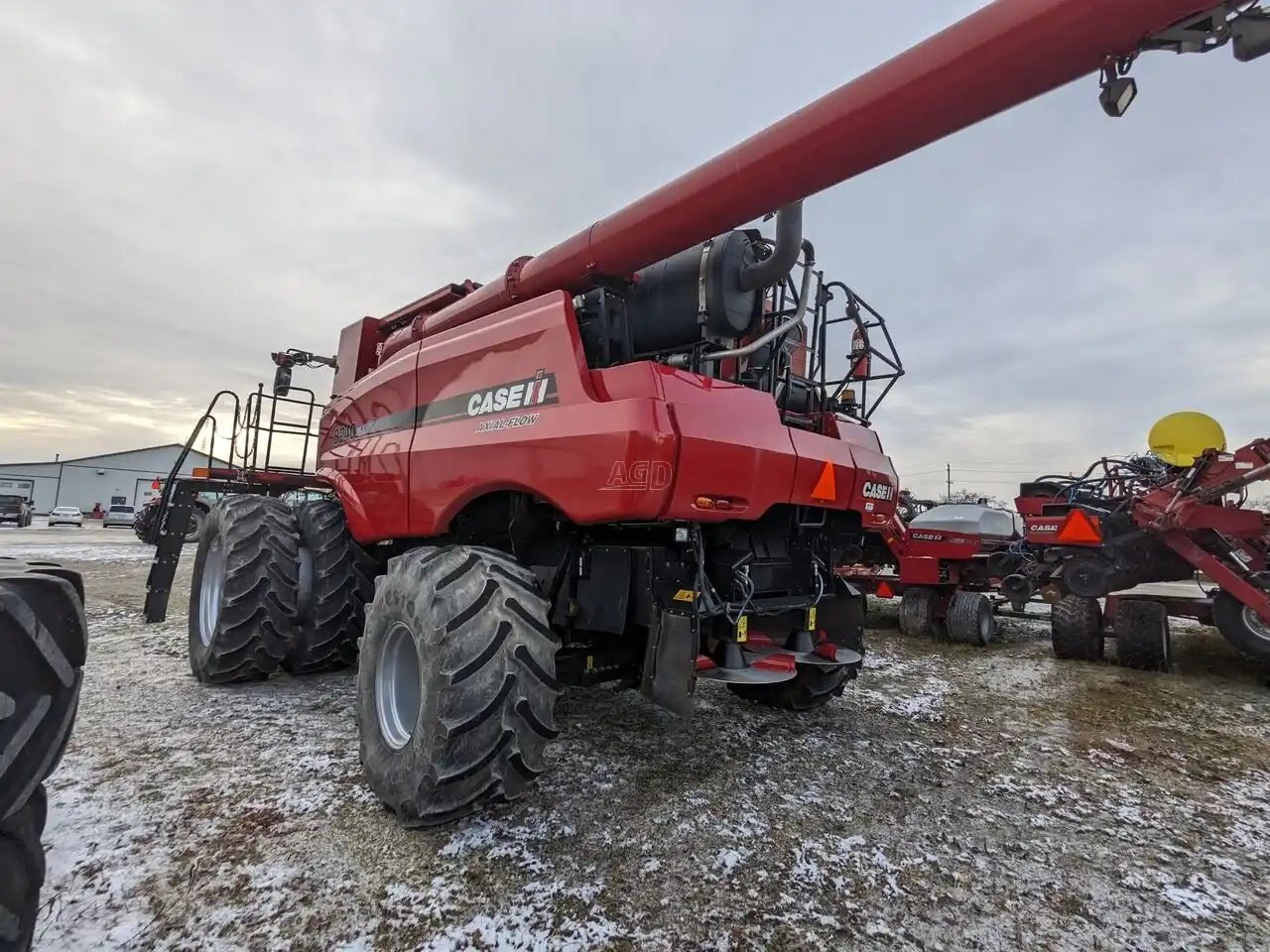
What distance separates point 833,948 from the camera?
2.09m

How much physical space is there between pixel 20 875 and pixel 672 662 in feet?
6.88

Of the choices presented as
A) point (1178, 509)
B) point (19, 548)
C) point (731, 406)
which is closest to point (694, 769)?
point (731, 406)

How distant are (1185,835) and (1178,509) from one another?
4705mm

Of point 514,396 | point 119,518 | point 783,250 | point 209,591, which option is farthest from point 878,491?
point 119,518

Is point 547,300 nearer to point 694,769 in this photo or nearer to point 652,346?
point 652,346

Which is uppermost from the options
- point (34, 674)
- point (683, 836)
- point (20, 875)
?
point (34, 674)

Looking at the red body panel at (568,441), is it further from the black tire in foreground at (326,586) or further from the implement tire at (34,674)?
the implement tire at (34,674)

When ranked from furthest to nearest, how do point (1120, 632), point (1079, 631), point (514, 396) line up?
1. point (1079, 631)
2. point (1120, 632)
3. point (514, 396)

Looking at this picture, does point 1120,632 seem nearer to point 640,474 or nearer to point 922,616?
point 922,616

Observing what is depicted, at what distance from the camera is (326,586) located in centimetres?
479

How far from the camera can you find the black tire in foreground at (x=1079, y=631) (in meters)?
6.86

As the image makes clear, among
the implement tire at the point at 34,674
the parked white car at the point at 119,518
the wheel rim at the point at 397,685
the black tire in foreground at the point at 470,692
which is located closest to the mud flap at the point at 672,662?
→ the black tire in foreground at the point at 470,692

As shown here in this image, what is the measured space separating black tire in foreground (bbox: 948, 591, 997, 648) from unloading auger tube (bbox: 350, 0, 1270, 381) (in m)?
6.40

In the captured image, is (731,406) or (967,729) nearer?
(731,406)
